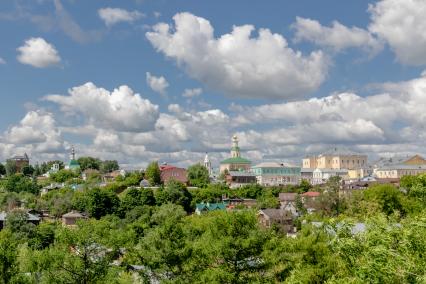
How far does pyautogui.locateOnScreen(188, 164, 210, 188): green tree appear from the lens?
356 ft

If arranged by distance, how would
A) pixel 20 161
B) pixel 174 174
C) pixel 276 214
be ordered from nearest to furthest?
1. pixel 276 214
2. pixel 174 174
3. pixel 20 161

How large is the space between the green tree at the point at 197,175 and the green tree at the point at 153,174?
743 cm

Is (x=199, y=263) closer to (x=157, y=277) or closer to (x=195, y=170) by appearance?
(x=157, y=277)

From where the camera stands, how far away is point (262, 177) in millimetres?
137250

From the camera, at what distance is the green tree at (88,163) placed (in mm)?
148500

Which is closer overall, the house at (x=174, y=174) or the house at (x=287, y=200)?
the house at (x=287, y=200)

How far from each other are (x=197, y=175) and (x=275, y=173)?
34.7 m

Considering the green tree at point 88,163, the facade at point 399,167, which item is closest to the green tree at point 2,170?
the green tree at point 88,163

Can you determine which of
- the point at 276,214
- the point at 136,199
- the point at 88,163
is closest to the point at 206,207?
the point at 136,199

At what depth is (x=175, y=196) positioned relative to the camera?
8638cm

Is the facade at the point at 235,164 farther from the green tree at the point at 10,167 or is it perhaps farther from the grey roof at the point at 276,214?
the grey roof at the point at 276,214

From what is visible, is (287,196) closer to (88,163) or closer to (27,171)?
(88,163)

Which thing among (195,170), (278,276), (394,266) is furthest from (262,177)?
(394,266)

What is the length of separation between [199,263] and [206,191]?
235ft
